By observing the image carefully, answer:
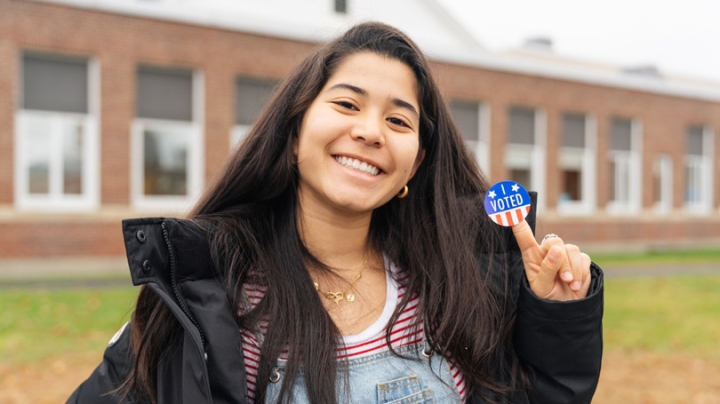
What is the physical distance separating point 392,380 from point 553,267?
54cm

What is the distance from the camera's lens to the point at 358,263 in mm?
2312

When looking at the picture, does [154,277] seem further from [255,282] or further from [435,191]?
[435,191]

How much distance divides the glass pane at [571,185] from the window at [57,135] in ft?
46.2

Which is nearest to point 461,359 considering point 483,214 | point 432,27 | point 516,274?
point 516,274

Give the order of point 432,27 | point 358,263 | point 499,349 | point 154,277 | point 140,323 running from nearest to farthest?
point 154,277
point 140,323
point 499,349
point 358,263
point 432,27

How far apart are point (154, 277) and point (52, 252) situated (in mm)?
13867

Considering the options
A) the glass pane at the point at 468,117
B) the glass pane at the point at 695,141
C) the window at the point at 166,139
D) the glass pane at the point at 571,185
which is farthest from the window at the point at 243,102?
the glass pane at the point at 695,141

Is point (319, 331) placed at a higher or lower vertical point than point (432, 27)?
lower

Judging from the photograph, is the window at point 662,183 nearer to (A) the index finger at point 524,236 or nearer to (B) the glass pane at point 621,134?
(B) the glass pane at point 621,134

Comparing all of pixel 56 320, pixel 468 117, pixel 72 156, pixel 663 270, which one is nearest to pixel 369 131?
pixel 56 320

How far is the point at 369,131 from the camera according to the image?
6.78ft

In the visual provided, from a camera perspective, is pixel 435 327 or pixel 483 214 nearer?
pixel 435 327

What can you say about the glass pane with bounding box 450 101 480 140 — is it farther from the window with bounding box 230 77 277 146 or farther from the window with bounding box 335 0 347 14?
the window with bounding box 230 77 277 146

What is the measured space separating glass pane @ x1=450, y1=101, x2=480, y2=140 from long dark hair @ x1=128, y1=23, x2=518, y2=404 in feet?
60.0
